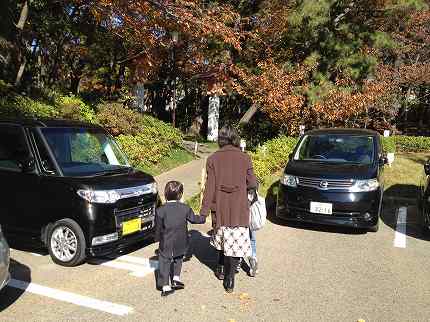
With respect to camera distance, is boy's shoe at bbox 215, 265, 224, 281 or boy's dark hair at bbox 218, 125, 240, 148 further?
boy's shoe at bbox 215, 265, 224, 281

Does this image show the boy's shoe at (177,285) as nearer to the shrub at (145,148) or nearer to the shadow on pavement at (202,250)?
the shadow on pavement at (202,250)

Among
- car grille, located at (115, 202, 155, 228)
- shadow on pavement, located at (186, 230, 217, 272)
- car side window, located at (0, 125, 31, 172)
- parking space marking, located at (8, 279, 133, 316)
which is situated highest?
car side window, located at (0, 125, 31, 172)

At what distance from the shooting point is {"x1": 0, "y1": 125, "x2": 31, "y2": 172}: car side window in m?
5.65

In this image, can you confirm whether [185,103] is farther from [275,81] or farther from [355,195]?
[355,195]

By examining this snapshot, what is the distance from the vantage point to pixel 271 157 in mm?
11938

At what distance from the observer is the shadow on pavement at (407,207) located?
25.3 feet

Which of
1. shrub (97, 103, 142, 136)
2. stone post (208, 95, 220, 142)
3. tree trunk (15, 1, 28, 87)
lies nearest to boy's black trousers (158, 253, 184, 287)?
shrub (97, 103, 142, 136)

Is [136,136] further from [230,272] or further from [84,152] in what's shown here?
[230,272]

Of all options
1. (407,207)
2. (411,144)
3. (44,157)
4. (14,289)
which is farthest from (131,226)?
(411,144)

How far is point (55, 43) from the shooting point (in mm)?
A: 14688

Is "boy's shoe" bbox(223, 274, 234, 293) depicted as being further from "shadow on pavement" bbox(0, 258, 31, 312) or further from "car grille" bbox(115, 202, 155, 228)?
"shadow on pavement" bbox(0, 258, 31, 312)

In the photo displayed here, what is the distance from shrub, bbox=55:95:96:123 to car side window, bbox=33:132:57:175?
5.96 metres

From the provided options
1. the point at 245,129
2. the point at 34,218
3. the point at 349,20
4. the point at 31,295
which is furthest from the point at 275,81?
the point at 31,295

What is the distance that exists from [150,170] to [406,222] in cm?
679
